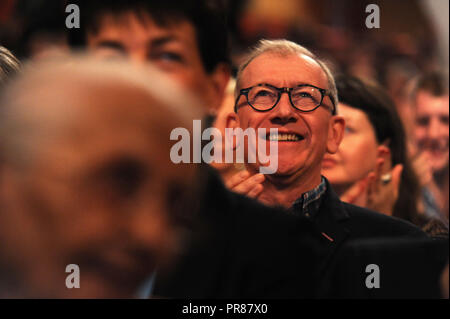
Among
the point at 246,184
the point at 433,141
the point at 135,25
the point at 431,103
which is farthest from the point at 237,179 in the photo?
the point at 431,103

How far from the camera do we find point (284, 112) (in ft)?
4.12

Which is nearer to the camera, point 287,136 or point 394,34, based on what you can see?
point 287,136

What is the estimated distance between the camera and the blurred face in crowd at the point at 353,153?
4.56 ft

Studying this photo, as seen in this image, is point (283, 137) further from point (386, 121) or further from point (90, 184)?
point (90, 184)

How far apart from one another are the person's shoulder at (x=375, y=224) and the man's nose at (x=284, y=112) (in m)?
0.19

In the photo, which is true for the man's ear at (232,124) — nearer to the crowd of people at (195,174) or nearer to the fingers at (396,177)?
the crowd of people at (195,174)

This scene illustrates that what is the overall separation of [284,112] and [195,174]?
50 centimetres

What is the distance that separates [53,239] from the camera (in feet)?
2.41

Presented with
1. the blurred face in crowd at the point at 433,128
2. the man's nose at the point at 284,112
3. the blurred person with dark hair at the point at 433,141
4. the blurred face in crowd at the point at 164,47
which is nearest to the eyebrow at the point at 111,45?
the blurred face in crowd at the point at 164,47
